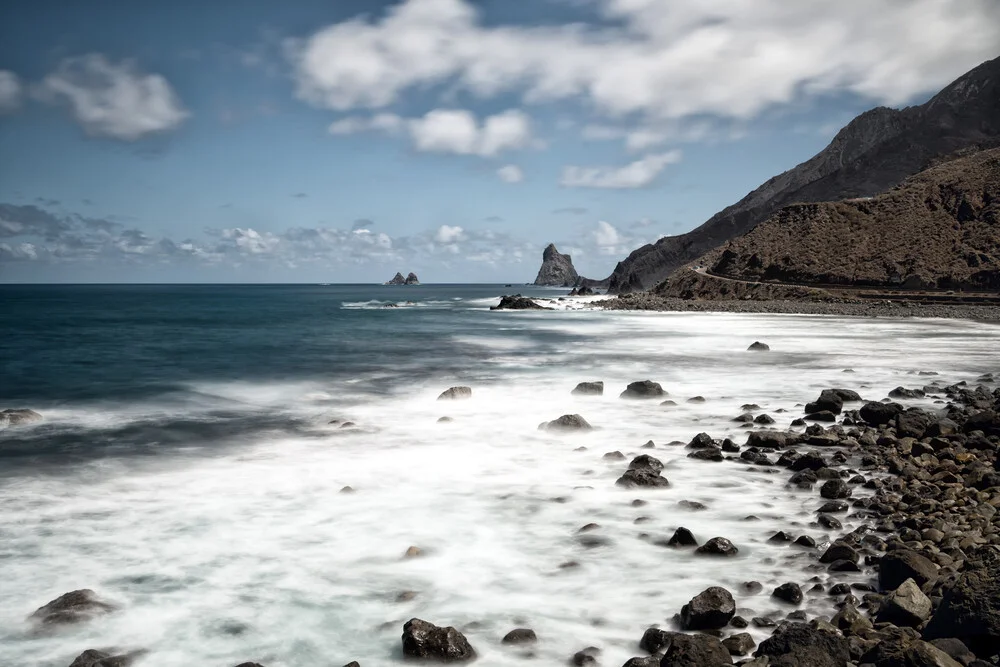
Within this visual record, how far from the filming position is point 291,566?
24.1ft

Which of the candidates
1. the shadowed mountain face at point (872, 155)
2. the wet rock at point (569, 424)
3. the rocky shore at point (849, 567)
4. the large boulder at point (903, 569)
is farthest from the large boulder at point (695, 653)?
the shadowed mountain face at point (872, 155)

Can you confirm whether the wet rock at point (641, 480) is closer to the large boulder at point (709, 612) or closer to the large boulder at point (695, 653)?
the large boulder at point (709, 612)

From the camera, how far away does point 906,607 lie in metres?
5.11

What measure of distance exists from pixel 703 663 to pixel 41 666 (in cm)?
549

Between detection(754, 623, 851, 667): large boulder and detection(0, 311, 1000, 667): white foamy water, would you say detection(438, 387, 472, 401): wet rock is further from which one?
detection(754, 623, 851, 667): large boulder

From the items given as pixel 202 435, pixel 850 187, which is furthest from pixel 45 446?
pixel 850 187

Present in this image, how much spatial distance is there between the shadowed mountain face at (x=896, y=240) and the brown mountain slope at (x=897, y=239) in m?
0.10

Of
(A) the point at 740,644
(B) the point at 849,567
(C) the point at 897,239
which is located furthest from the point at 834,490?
(C) the point at 897,239

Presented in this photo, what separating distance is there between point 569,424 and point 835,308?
60184mm

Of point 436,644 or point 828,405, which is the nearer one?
point 436,644

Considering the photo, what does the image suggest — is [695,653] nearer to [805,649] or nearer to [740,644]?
[740,644]

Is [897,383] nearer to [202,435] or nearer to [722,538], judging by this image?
[722,538]

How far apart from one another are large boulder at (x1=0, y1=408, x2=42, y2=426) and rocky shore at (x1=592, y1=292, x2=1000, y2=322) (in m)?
57.6

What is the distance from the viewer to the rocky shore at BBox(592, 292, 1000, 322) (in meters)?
54.7
